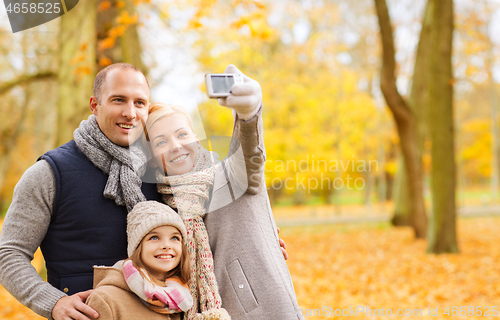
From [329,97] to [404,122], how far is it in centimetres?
Result: 667

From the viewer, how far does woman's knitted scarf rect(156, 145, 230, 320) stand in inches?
64.2

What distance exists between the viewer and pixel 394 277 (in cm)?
711

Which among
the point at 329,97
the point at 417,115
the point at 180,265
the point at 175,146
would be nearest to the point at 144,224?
the point at 180,265

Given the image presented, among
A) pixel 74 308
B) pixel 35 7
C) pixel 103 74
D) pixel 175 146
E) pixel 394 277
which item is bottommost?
pixel 394 277

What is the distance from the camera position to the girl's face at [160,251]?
1.61 meters

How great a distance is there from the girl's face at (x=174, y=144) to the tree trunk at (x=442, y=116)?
715 cm

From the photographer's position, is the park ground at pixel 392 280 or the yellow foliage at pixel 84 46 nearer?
the yellow foliage at pixel 84 46

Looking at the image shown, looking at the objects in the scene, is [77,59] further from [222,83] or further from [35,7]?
[222,83]

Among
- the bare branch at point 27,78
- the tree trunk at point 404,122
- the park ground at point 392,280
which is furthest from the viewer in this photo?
the tree trunk at point 404,122

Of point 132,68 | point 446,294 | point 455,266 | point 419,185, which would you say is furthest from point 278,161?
point 132,68

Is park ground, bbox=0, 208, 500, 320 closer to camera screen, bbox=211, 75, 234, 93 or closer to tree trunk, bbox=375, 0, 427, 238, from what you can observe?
tree trunk, bbox=375, 0, 427, 238

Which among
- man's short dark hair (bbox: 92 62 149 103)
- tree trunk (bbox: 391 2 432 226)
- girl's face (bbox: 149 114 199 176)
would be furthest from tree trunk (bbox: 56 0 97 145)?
tree trunk (bbox: 391 2 432 226)

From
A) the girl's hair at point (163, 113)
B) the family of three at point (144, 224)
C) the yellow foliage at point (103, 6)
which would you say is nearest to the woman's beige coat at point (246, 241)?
the family of three at point (144, 224)

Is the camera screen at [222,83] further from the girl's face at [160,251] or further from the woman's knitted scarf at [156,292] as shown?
the woman's knitted scarf at [156,292]
